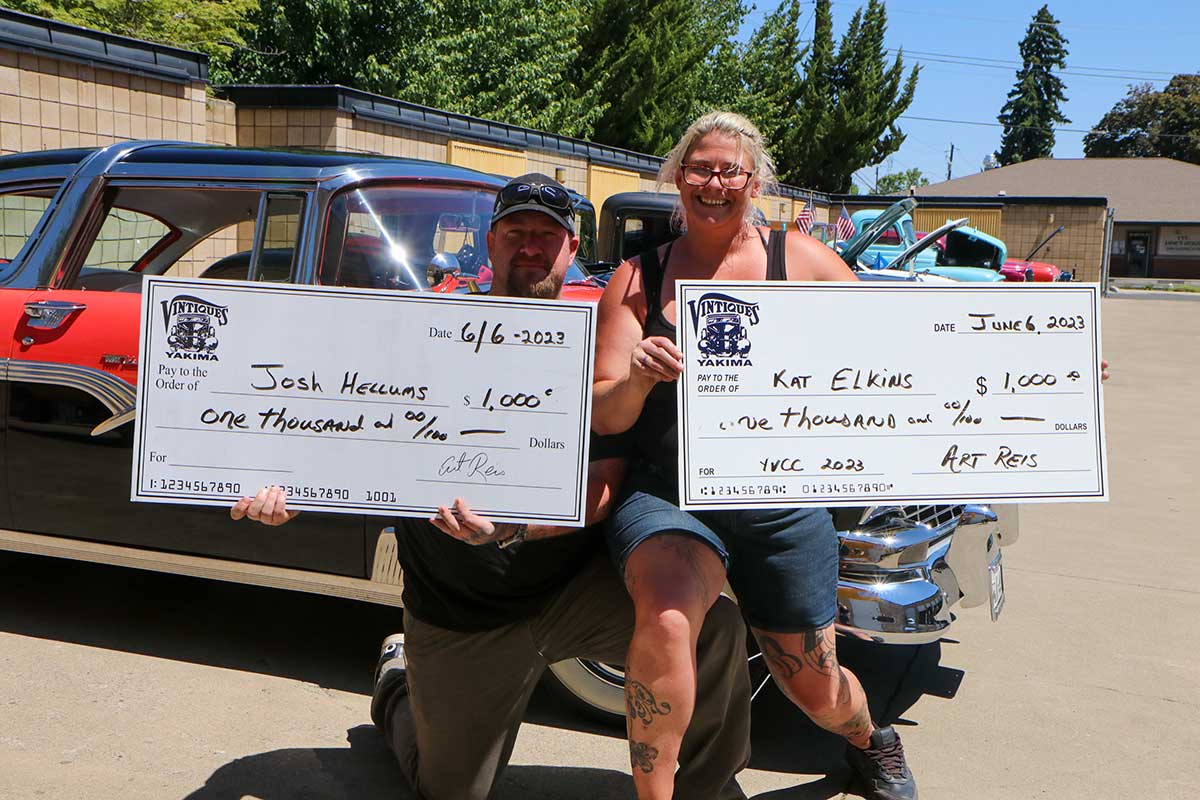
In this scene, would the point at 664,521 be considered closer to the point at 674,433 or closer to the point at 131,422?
the point at 674,433

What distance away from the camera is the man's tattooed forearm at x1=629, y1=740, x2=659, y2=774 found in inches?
102

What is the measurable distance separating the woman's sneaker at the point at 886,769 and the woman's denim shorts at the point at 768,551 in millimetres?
708

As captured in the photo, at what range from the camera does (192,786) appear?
3324mm

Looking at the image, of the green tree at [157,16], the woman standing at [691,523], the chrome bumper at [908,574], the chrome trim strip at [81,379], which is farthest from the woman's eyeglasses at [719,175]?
the green tree at [157,16]

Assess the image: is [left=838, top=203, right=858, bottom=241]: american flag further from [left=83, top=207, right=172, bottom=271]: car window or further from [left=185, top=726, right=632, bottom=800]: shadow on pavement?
[left=185, top=726, right=632, bottom=800]: shadow on pavement

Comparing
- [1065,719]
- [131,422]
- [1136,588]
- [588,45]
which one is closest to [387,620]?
[131,422]

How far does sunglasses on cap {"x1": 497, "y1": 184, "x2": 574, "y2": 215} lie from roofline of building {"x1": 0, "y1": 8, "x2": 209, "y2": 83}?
359 inches

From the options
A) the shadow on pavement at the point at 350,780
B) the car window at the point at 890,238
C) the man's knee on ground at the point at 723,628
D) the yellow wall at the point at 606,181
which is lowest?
the shadow on pavement at the point at 350,780

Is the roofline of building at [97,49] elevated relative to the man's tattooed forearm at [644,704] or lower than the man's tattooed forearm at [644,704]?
elevated

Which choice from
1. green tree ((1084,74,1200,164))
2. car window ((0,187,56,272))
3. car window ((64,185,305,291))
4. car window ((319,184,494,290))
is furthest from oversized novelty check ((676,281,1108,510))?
green tree ((1084,74,1200,164))

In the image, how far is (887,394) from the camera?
9.41 feet

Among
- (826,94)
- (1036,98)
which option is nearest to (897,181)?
(1036,98)

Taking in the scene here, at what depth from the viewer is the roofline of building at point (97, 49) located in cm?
1025

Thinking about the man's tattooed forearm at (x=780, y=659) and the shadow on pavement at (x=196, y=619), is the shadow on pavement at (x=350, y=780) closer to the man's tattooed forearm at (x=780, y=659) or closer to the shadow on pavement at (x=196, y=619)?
the shadow on pavement at (x=196, y=619)
